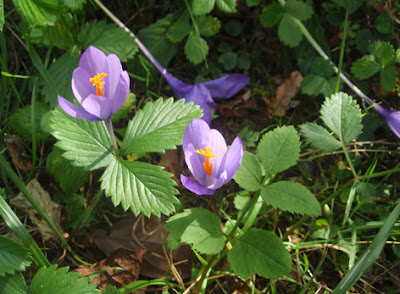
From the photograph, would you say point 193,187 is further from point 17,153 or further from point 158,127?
point 17,153

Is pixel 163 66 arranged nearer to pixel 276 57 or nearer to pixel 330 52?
pixel 276 57

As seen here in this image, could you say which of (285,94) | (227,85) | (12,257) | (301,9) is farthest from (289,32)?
(12,257)

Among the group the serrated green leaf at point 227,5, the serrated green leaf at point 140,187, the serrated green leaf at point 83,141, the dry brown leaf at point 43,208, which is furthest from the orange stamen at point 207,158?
the serrated green leaf at point 227,5

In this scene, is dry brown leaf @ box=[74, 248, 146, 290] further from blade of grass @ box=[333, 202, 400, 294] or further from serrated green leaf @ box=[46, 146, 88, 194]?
blade of grass @ box=[333, 202, 400, 294]

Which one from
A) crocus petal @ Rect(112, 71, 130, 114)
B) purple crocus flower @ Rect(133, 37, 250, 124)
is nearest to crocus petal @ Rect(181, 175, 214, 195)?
crocus petal @ Rect(112, 71, 130, 114)

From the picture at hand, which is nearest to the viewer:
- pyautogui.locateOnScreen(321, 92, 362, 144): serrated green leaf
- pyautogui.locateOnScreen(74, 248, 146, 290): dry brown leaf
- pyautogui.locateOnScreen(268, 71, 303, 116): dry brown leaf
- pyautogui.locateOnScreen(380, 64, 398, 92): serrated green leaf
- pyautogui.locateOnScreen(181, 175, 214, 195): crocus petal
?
pyautogui.locateOnScreen(181, 175, 214, 195): crocus petal
